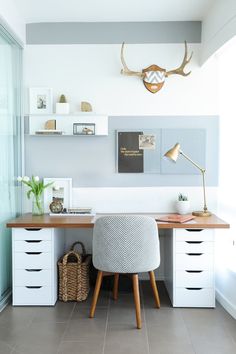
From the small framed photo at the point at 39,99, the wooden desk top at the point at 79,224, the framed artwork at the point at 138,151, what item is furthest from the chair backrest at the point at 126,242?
the small framed photo at the point at 39,99

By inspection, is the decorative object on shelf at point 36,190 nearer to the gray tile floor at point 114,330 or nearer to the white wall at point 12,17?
the gray tile floor at point 114,330

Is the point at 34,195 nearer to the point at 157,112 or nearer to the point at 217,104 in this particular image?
the point at 157,112

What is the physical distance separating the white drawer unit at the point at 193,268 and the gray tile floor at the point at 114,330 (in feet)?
0.31

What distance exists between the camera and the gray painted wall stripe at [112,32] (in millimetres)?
3527

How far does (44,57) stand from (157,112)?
1.24 m

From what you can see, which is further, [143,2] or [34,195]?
[34,195]

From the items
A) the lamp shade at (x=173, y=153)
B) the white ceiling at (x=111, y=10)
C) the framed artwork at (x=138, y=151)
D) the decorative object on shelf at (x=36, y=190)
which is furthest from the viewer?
the framed artwork at (x=138, y=151)

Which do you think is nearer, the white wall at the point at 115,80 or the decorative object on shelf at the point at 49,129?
the decorative object on shelf at the point at 49,129

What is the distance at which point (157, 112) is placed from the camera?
356 centimetres

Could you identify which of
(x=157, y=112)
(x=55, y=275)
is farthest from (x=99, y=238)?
(x=157, y=112)

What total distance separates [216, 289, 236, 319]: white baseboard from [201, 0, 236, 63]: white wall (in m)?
2.10

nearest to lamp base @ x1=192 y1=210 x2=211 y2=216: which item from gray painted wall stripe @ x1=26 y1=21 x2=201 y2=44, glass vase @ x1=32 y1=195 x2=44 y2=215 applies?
glass vase @ x1=32 y1=195 x2=44 y2=215

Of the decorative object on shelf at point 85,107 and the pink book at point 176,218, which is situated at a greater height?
the decorative object on shelf at point 85,107

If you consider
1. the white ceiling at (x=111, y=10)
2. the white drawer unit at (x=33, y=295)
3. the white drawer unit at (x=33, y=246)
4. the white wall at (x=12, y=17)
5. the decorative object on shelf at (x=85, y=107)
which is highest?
the white ceiling at (x=111, y=10)
